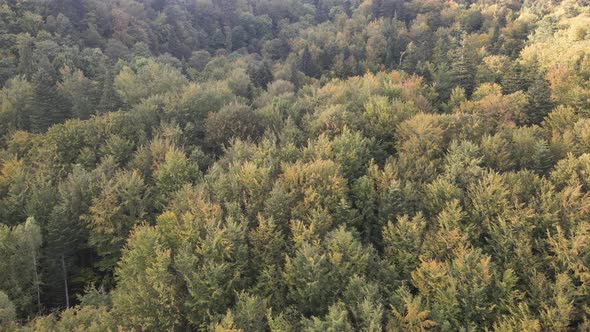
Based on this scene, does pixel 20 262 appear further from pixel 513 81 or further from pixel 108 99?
pixel 513 81

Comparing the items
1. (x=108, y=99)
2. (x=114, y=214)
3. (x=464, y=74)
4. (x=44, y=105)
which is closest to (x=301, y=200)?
(x=114, y=214)

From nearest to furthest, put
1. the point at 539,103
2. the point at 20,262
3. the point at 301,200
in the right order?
the point at 20,262
the point at 301,200
the point at 539,103

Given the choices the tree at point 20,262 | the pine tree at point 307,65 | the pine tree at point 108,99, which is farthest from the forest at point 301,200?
the pine tree at point 307,65

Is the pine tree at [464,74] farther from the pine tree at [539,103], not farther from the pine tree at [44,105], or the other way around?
the pine tree at [44,105]

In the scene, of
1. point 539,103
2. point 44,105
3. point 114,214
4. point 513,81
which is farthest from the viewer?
point 513,81

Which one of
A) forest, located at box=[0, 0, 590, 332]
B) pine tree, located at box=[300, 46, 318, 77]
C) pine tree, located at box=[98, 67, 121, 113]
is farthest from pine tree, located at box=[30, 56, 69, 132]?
pine tree, located at box=[300, 46, 318, 77]

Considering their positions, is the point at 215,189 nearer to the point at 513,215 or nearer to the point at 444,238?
the point at 444,238

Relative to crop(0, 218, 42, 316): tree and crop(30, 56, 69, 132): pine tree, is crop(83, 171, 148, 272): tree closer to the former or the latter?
crop(0, 218, 42, 316): tree

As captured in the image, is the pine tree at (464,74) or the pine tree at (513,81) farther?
the pine tree at (464,74)
